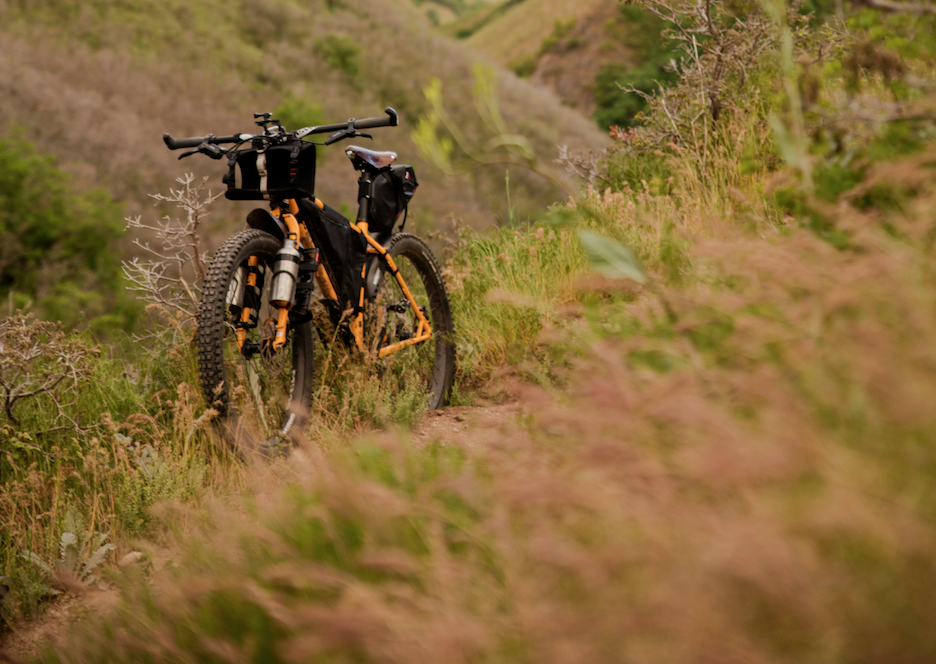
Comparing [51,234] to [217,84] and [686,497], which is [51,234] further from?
[686,497]

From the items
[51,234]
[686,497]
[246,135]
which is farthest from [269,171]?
[51,234]

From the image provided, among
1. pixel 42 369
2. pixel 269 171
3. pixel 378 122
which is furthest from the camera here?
pixel 42 369

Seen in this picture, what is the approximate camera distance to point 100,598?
1.94 m

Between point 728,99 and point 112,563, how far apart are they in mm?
6031

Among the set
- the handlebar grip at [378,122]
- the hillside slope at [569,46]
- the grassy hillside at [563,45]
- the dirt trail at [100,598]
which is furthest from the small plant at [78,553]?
the grassy hillside at [563,45]

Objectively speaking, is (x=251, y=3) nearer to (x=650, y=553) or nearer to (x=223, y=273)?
(x=223, y=273)

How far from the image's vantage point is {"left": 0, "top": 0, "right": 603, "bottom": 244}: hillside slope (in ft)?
74.2

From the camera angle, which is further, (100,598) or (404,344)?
(404,344)

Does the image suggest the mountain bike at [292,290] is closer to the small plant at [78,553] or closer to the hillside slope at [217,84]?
the small plant at [78,553]

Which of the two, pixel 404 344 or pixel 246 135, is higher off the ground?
pixel 246 135

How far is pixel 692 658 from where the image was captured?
994mm

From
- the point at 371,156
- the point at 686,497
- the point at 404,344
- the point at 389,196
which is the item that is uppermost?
the point at 371,156

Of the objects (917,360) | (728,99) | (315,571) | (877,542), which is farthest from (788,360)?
(728,99)

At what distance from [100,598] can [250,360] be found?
1.64 m
